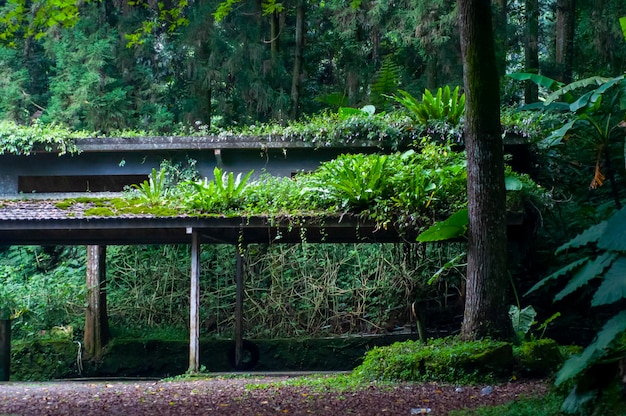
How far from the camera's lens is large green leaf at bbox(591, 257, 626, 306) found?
13.7 ft

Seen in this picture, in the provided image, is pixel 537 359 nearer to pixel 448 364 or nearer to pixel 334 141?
pixel 448 364

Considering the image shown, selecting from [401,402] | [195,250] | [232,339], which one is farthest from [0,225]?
Result: [401,402]

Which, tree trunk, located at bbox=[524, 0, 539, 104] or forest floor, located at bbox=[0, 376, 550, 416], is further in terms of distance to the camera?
tree trunk, located at bbox=[524, 0, 539, 104]

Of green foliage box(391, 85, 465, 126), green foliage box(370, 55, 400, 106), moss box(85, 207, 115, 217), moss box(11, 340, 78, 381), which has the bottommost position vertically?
moss box(11, 340, 78, 381)

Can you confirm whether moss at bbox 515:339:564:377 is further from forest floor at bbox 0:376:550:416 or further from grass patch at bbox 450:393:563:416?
grass patch at bbox 450:393:563:416

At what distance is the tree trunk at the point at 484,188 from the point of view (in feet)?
28.0

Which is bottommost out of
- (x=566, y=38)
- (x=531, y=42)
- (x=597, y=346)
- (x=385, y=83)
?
(x=597, y=346)

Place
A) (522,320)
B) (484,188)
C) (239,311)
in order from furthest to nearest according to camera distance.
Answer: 1. (239,311)
2. (522,320)
3. (484,188)

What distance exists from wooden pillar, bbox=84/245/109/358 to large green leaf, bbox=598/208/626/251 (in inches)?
489

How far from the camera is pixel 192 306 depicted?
11.2 meters

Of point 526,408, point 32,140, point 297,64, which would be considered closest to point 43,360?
point 32,140

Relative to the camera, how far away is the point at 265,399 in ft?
23.5

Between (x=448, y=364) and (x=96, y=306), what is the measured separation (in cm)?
936

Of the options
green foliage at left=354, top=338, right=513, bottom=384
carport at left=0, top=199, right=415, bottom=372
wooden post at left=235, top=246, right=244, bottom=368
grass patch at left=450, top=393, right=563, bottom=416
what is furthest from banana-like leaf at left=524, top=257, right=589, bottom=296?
wooden post at left=235, top=246, right=244, bottom=368
